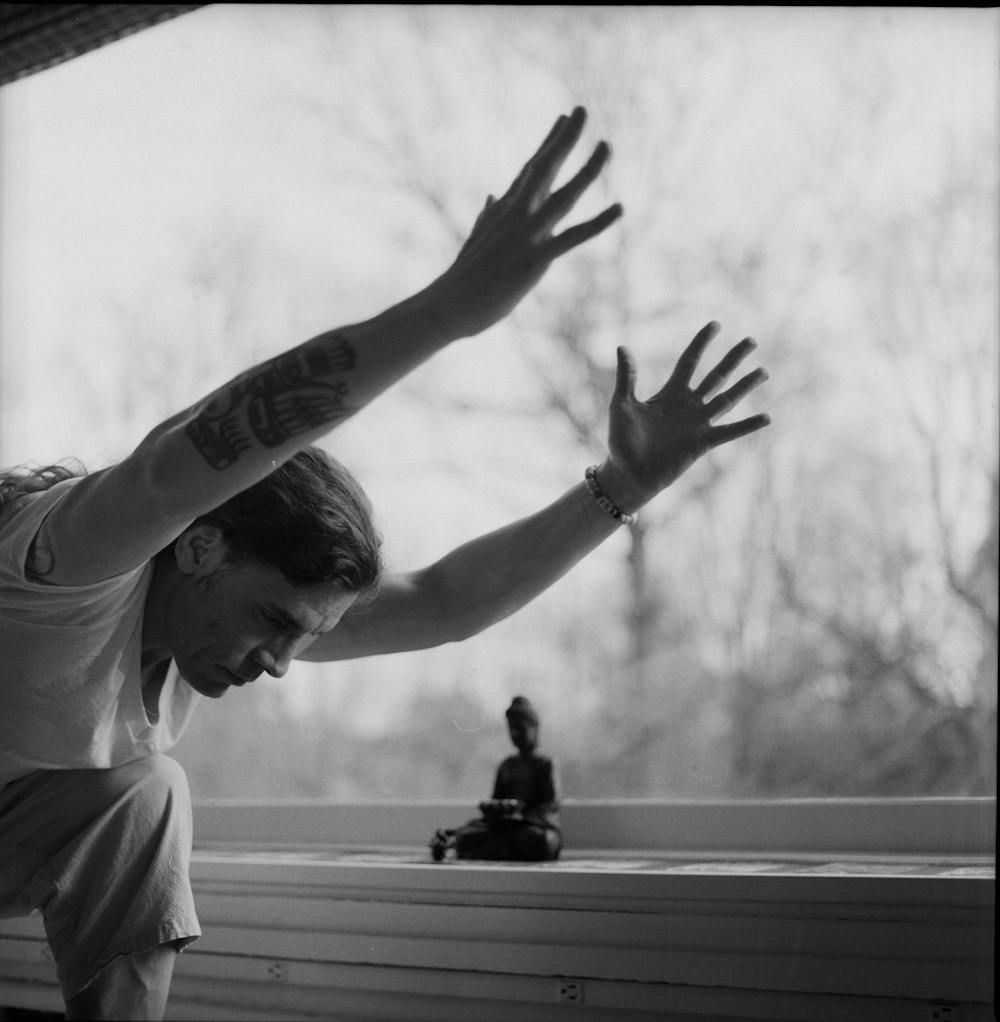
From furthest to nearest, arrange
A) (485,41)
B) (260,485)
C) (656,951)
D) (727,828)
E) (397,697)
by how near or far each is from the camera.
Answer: (397,697), (485,41), (727,828), (656,951), (260,485)

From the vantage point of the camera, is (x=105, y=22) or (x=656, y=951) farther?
(x=105, y=22)

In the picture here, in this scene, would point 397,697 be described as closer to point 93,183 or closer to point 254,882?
point 254,882

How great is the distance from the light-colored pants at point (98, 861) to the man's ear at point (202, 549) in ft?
0.60

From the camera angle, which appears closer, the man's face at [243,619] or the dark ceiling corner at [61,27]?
the man's face at [243,619]

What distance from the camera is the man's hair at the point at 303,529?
104 centimetres

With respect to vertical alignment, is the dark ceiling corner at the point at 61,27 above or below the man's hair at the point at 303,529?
above

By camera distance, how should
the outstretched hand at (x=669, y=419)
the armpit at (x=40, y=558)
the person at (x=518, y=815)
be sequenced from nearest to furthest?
the armpit at (x=40, y=558) < the outstretched hand at (x=669, y=419) < the person at (x=518, y=815)

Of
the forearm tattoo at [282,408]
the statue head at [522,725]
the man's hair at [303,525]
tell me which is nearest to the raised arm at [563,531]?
Result: the man's hair at [303,525]

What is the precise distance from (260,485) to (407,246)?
1056 mm

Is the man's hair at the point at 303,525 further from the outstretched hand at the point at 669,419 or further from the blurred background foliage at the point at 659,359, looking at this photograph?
the blurred background foliage at the point at 659,359

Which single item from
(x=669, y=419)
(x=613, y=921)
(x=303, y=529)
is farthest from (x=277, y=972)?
(x=669, y=419)

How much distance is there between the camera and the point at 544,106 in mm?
1953

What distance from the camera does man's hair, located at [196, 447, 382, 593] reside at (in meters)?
1.04

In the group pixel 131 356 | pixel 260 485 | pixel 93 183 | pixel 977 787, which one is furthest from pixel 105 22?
pixel 977 787
